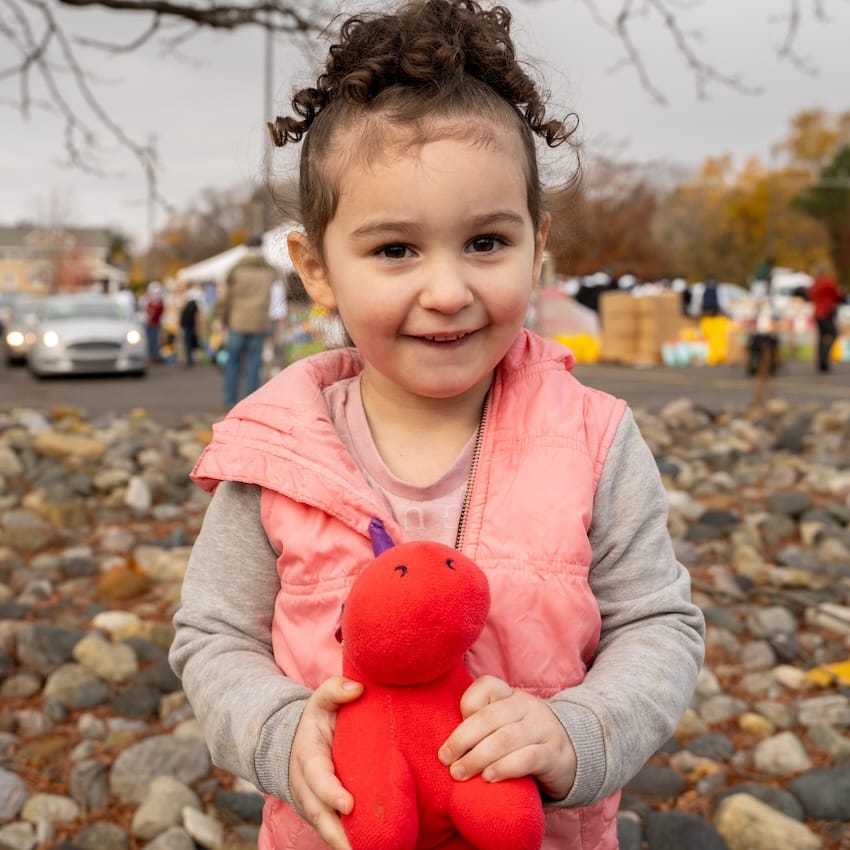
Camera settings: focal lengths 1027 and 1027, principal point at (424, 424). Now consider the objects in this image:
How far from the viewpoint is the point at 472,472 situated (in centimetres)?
147

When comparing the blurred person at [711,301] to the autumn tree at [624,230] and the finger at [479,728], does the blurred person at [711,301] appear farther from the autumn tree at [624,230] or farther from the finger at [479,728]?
the finger at [479,728]

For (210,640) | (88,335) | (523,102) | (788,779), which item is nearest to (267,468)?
(210,640)

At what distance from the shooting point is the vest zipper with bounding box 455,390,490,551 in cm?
141

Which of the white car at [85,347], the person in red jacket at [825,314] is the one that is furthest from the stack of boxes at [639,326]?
the white car at [85,347]

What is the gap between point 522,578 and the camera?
1.35 metres

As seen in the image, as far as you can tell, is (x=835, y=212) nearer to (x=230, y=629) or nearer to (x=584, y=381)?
(x=584, y=381)

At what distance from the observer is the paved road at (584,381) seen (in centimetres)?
1053

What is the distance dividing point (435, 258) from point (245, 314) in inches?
325

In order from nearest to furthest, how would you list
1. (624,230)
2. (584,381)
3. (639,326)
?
(584,381) → (639,326) → (624,230)

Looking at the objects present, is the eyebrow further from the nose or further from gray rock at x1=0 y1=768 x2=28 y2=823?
gray rock at x1=0 y1=768 x2=28 y2=823

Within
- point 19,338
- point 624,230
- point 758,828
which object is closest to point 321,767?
point 758,828

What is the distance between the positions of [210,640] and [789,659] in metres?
2.35

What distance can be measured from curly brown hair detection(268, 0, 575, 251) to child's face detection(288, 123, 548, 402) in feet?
0.13

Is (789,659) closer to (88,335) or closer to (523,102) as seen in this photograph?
(523,102)
